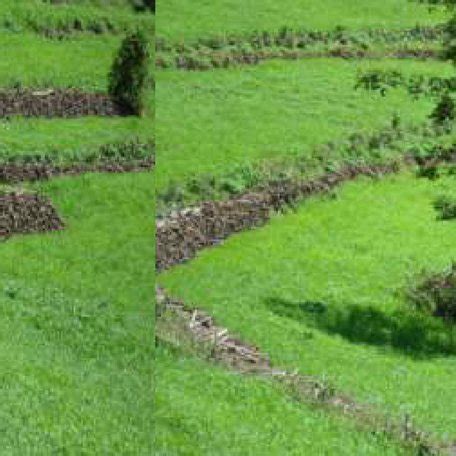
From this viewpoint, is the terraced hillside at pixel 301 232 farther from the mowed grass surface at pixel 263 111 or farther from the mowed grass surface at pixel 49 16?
the mowed grass surface at pixel 49 16

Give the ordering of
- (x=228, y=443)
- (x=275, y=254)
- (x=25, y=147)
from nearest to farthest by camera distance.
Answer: (x=228, y=443) < (x=275, y=254) < (x=25, y=147)

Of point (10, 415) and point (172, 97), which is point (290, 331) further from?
point (172, 97)

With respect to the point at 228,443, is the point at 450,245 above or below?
below

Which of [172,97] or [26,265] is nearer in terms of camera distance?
[26,265]

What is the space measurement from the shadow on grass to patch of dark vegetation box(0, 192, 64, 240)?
4.88 m

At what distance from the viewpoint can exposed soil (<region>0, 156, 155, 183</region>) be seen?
19.2m

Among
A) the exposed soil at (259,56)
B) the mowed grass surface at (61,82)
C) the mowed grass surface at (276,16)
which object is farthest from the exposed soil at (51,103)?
the mowed grass surface at (276,16)

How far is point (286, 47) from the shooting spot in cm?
2511

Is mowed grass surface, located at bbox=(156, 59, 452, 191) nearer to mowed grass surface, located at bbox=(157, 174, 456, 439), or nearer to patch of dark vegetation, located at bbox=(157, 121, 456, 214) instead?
patch of dark vegetation, located at bbox=(157, 121, 456, 214)

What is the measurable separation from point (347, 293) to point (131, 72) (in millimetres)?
7513

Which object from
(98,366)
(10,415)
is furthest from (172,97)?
(10,415)

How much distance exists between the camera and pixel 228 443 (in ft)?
24.6

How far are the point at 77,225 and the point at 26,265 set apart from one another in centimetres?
229

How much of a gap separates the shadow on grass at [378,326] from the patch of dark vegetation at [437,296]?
19 centimetres
